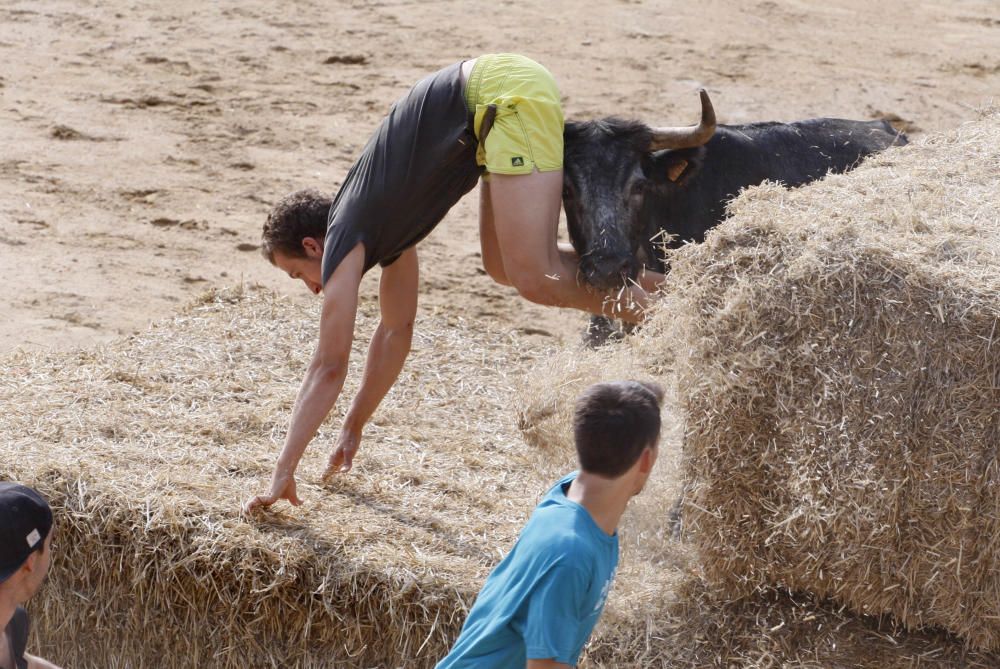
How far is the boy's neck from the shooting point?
3.08 metres

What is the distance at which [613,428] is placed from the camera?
3047 mm

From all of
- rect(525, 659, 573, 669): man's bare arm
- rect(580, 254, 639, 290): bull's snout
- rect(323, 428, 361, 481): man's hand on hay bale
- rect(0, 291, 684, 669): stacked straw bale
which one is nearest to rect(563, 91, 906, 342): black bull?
rect(580, 254, 639, 290): bull's snout

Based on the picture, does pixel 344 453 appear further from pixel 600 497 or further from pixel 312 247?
pixel 600 497

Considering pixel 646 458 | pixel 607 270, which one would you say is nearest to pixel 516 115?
pixel 607 270

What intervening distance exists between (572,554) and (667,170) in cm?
325

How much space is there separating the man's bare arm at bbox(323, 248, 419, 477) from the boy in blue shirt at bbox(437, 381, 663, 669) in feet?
7.01

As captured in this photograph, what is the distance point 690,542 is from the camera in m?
4.09

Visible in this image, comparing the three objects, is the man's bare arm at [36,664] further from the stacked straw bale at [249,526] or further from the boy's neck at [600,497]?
the boy's neck at [600,497]

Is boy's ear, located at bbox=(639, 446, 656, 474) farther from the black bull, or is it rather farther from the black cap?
the black bull

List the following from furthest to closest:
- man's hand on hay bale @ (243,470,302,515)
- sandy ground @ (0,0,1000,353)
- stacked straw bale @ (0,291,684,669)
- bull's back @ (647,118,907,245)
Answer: sandy ground @ (0,0,1000,353) < bull's back @ (647,118,907,245) < man's hand on hay bale @ (243,470,302,515) < stacked straw bale @ (0,291,684,669)

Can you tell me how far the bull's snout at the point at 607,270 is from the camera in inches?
193

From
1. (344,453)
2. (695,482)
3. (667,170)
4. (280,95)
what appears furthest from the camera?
(280,95)

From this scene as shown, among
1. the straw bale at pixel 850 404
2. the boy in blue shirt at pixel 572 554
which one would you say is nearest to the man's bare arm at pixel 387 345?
the straw bale at pixel 850 404

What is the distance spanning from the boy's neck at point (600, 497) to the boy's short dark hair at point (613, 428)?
0.02 meters
